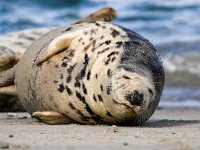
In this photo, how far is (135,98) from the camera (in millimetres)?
4625

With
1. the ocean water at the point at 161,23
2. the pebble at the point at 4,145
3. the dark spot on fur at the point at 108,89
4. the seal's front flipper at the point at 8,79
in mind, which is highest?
the ocean water at the point at 161,23

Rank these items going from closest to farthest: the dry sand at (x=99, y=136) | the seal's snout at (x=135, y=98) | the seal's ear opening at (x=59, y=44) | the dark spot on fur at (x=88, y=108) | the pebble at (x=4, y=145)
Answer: the pebble at (x=4, y=145)
the dry sand at (x=99, y=136)
the seal's snout at (x=135, y=98)
the dark spot on fur at (x=88, y=108)
the seal's ear opening at (x=59, y=44)

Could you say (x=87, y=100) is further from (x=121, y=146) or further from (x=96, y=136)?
(x=121, y=146)

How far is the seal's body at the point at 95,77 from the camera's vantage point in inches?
187

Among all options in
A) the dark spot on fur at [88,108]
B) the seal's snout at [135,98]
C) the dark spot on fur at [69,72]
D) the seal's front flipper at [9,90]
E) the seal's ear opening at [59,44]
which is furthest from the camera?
the seal's front flipper at [9,90]

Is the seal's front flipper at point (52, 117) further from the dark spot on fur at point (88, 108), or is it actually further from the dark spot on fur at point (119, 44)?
the dark spot on fur at point (119, 44)

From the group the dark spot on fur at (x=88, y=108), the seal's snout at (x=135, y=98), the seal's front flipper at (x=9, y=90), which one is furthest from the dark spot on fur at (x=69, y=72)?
the seal's front flipper at (x=9, y=90)

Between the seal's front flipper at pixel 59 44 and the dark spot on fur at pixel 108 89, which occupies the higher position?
the seal's front flipper at pixel 59 44

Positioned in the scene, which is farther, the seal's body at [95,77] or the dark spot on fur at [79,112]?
the dark spot on fur at [79,112]

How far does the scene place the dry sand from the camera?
3.90m

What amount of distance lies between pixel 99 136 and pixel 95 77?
73 centimetres

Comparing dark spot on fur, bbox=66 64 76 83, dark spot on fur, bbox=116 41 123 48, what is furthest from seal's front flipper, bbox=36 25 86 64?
dark spot on fur, bbox=116 41 123 48

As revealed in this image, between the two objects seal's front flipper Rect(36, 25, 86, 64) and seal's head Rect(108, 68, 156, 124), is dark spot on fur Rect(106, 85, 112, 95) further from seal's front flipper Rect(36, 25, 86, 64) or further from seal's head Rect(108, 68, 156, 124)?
seal's front flipper Rect(36, 25, 86, 64)

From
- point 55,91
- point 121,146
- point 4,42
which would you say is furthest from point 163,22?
point 121,146
